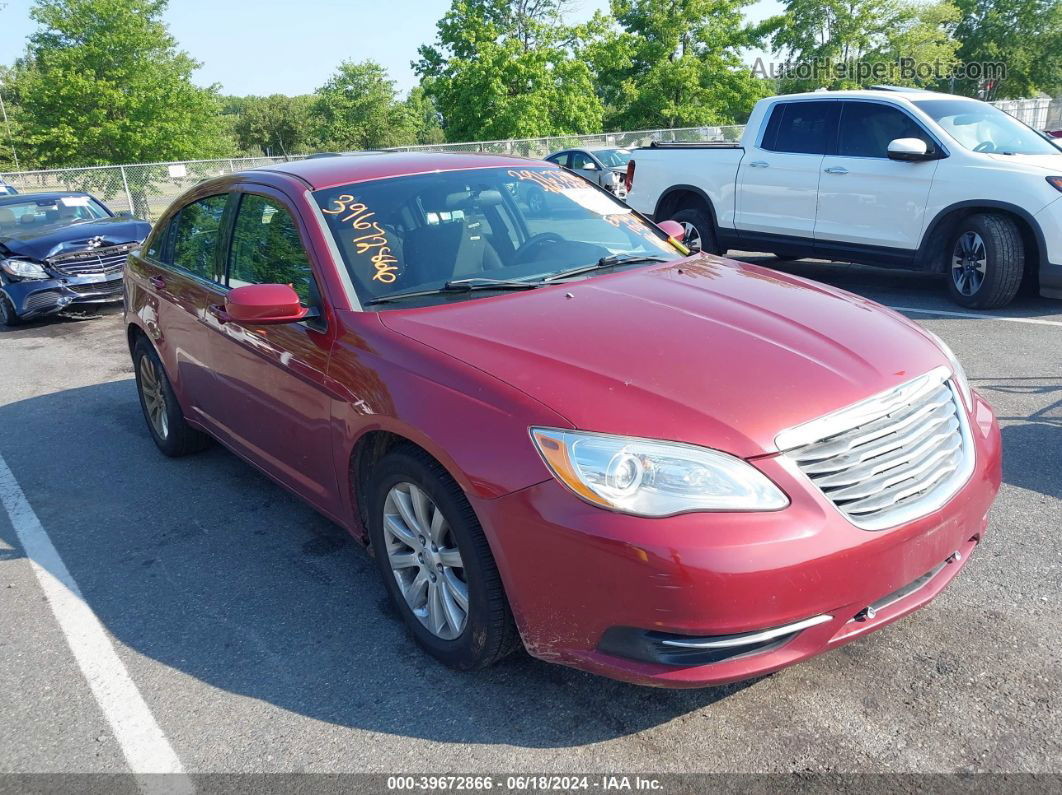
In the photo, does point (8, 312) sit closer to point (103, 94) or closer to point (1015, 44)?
point (103, 94)

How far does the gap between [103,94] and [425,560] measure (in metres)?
33.6

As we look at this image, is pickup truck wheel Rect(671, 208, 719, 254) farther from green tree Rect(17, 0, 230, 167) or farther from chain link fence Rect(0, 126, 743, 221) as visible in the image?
green tree Rect(17, 0, 230, 167)

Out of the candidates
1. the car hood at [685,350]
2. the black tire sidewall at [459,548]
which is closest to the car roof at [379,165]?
the car hood at [685,350]

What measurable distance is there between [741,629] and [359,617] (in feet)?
5.43

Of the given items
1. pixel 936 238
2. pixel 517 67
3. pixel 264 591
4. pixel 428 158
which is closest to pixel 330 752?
pixel 264 591

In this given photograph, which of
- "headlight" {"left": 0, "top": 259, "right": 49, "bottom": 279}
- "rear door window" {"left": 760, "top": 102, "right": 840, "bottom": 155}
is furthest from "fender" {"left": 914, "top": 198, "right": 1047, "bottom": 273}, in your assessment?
"headlight" {"left": 0, "top": 259, "right": 49, "bottom": 279}

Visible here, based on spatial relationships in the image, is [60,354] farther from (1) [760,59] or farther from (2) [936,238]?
(1) [760,59]

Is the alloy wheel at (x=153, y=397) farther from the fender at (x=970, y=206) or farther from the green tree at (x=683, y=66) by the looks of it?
the green tree at (x=683, y=66)

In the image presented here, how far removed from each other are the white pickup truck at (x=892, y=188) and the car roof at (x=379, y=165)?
478 cm

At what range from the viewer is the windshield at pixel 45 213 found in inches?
442

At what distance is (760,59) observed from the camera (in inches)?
1917

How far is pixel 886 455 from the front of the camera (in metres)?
2.54

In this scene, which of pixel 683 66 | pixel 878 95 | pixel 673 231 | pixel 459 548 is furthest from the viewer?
pixel 683 66

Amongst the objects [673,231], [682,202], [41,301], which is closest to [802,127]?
[682,202]
